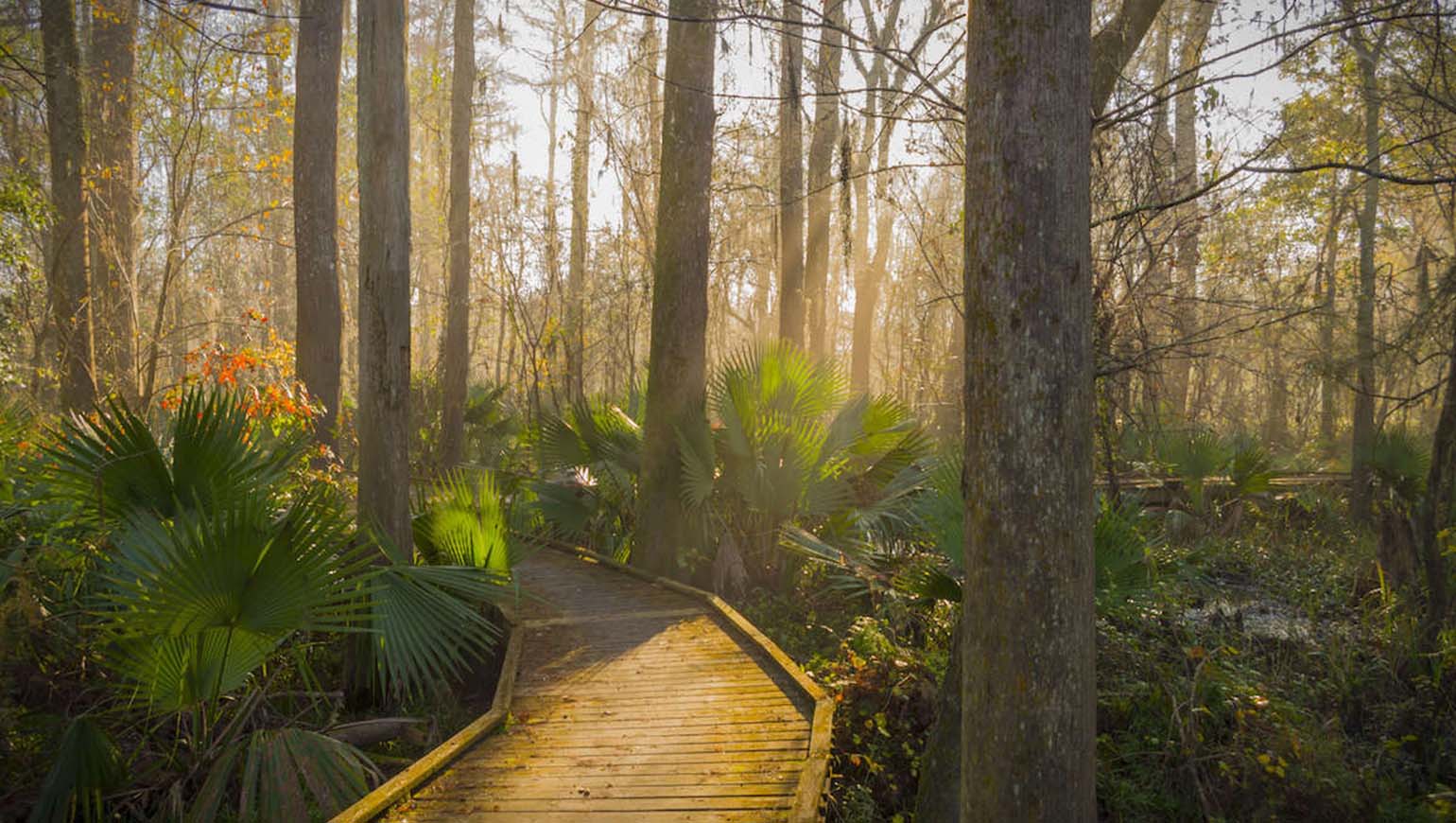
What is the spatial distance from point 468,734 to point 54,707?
209 cm

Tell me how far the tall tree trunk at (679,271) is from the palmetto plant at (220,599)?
3.00 meters

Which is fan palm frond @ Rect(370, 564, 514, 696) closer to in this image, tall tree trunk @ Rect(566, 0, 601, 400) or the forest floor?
the forest floor

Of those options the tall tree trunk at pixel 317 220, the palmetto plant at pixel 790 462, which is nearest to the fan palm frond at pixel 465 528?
the palmetto plant at pixel 790 462

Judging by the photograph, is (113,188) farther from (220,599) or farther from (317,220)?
(220,599)

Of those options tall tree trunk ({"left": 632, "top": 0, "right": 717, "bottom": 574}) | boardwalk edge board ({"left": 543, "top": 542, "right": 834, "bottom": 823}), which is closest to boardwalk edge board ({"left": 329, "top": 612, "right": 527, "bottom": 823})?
boardwalk edge board ({"left": 543, "top": 542, "right": 834, "bottom": 823})

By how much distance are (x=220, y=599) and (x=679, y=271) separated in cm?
513

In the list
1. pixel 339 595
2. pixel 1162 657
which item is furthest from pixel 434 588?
pixel 1162 657

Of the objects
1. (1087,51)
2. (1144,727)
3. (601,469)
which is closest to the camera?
(1087,51)

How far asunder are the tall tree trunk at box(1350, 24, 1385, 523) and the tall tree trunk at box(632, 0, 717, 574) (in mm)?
6312

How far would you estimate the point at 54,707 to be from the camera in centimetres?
429

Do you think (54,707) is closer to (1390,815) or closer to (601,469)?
(601,469)

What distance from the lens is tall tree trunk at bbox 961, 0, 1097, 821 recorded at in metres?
2.87

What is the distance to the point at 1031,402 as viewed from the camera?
9.48ft

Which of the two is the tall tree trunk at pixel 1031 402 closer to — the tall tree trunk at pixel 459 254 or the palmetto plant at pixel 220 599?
the palmetto plant at pixel 220 599
